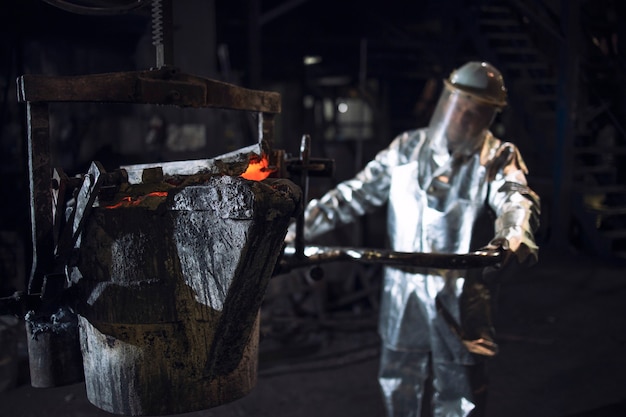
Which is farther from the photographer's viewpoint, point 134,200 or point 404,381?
point 404,381

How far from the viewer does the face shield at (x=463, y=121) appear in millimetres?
2965

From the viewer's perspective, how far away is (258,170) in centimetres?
210

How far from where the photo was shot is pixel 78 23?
6004 millimetres

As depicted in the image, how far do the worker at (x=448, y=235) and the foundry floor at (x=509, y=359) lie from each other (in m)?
0.77

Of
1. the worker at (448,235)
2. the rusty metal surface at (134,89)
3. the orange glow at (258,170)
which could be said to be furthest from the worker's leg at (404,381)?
the rusty metal surface at (134,89)

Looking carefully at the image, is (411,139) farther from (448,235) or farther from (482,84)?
(448,235)

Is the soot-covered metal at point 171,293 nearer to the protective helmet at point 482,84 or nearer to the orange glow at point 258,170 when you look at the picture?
the orange glow at point 258,170

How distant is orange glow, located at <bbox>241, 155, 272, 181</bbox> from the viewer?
2061 millimetres

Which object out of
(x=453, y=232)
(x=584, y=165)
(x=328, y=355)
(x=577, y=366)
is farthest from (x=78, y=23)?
(x=584, y=165)

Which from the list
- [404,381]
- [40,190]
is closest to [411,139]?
[404,381]

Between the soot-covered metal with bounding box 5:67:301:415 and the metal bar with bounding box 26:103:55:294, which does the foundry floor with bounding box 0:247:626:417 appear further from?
the metal bar with bounding box 26:103:55:294

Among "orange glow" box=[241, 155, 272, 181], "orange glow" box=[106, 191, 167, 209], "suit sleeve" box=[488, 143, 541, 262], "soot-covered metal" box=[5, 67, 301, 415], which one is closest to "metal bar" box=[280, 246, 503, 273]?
"suit sleeve" box=[488, 143, 541, 262]

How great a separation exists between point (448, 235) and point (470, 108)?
2.16 feet

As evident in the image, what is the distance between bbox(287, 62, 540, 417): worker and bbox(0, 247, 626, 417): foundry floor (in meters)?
0.77
